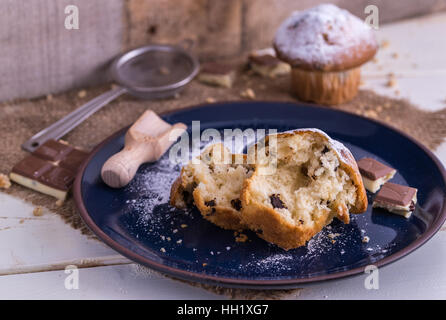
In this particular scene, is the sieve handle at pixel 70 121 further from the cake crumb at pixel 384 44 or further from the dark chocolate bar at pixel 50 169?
the cake crumb at pixel 384 44

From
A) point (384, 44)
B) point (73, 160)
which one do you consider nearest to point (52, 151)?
point (73, 160)

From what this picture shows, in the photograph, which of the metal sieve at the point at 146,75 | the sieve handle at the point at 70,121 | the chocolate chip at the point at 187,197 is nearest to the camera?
the chocolate chip at the point at 187,197

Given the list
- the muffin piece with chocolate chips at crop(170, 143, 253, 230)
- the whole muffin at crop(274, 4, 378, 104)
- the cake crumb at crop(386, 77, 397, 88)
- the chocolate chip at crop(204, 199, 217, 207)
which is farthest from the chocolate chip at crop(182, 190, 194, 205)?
the cake crumb at crop(386, 77, 397, 88)

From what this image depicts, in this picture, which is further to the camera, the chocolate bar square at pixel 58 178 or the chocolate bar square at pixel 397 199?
the chocolate bar square at pixel 58 178

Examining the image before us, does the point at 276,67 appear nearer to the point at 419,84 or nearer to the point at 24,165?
the point at 419,84

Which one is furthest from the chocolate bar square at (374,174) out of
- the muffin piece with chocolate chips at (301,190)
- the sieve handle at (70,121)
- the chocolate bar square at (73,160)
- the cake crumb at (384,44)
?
the cake crumb at (384,44)

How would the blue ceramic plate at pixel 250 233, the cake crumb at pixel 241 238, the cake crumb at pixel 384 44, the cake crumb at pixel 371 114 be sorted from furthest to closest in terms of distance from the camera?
1. the cake crumb at pixel 384 44
2. the cake crumb at pixel 371 114
3. the cake crumb at pixel 241 238
4. the blue ceramic plate at pixel 250 233

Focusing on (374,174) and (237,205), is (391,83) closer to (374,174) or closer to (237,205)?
(374,174)

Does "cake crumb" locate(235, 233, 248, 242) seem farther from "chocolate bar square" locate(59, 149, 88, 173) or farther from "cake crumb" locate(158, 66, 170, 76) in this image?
"cake crumb" locate(158, 66, 170, 76)
